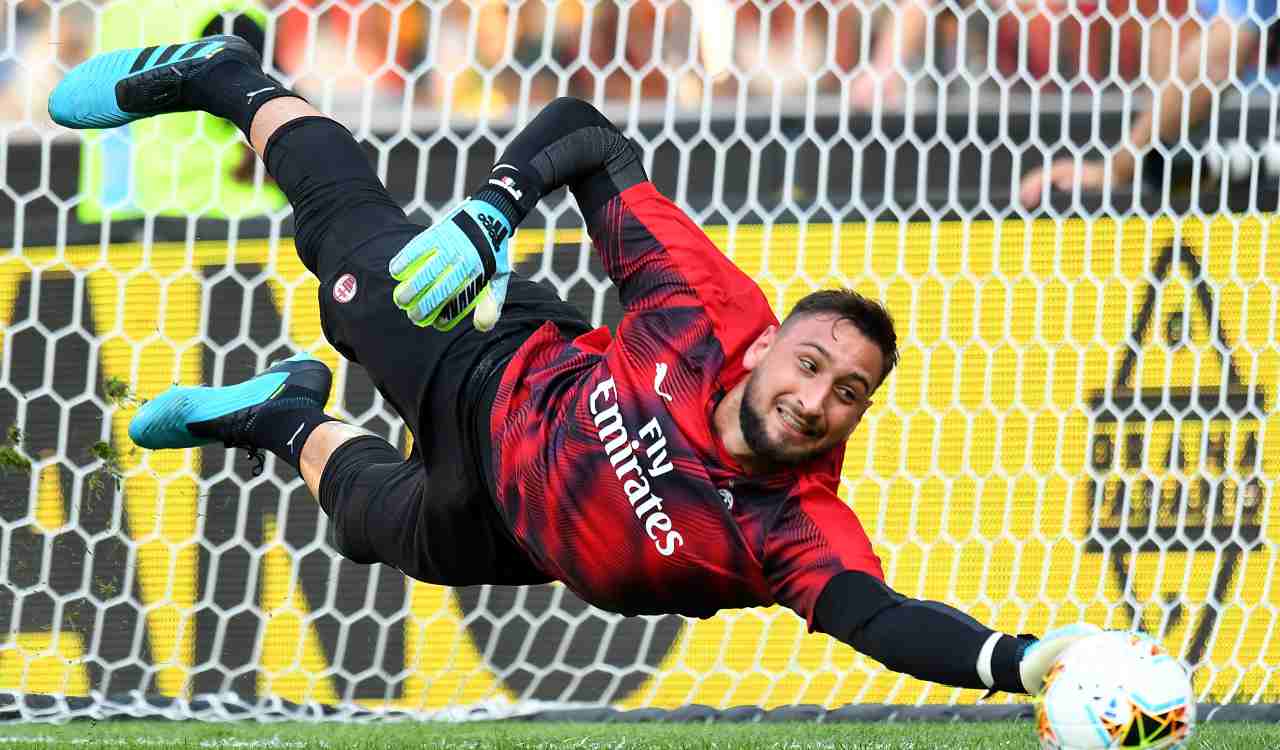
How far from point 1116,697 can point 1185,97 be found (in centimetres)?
254

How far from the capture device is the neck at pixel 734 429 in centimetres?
261

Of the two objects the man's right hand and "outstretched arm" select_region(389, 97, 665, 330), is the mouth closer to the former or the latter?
"outstretched arm" select_region(389, 97, 665, 330)

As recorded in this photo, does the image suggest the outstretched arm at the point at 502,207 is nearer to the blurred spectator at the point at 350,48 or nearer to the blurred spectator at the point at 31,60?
the blurred spectator at the point at 350,48

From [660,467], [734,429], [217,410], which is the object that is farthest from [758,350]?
[217,410]

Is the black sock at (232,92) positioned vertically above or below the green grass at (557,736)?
above

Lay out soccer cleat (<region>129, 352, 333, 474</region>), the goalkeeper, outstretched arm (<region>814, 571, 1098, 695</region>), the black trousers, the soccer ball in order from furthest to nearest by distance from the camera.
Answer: soccer cleat (<region>129, 352, 333, 474</region>) → the black trousers → the goalkeeper → outstretched arm (<region>814, 571, 1098, 695</region>) → the soccer ball

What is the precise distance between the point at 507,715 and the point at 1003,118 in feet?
6.53

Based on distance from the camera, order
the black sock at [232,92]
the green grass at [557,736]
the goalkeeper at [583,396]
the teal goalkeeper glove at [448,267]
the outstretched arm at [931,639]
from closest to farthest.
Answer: the outstretched arm at [931,639], the teal goalkeeper glove at [448,267], the goalkeeper at [583,396], the black sock at [232,92], the green grass at [557,736]

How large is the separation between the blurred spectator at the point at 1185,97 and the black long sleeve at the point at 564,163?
167 cm

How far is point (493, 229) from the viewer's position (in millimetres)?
2477

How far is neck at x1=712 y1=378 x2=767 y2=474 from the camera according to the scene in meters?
2.61

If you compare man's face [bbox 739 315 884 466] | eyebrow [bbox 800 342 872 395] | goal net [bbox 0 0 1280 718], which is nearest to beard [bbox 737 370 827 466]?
man's face [bbox 739 315 884 466]

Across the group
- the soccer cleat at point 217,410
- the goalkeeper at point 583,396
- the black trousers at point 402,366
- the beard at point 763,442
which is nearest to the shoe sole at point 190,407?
the soccer cleat at point 217,410

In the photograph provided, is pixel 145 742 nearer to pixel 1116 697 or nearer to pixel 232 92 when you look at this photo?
pixel 232 92
